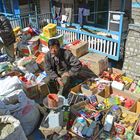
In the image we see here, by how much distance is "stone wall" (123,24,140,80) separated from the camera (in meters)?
5.11

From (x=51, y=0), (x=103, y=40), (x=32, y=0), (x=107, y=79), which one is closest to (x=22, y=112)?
(x=107, y=79)

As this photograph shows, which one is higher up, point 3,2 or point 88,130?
point 3,2

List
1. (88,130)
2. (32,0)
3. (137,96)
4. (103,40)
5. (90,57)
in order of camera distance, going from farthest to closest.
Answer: (32,0)
(103,40)
(90,57)
(137,96)
(88,130)

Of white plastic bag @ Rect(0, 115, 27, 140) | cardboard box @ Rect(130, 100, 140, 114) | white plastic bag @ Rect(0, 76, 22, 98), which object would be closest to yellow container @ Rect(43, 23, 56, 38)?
white plastic bag @ Rect(0, 76, 22, 98)

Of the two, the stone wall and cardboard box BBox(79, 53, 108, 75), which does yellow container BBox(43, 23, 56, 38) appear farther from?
the stone wall

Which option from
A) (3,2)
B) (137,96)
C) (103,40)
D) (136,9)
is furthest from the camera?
(3,2)

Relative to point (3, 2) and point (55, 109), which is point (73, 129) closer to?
point (55, 109)

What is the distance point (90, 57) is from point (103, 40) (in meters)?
0.75

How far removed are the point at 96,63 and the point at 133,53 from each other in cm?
91

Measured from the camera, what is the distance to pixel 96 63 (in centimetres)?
517

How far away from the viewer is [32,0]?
406 inches

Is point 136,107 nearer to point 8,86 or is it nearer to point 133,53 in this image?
point 133,53

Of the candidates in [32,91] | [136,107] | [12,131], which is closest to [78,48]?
[32,91]

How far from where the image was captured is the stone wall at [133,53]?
201 inches
